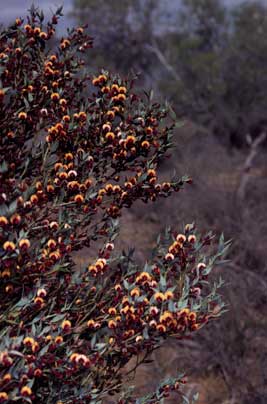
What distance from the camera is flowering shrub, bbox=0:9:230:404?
2.04 meters

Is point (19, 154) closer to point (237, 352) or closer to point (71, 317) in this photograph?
point (71, 317)

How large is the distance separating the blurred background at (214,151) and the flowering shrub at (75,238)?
13.0 inches

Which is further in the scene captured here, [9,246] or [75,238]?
[75,238]

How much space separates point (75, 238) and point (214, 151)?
42.0 feet

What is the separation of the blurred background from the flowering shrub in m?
0.33

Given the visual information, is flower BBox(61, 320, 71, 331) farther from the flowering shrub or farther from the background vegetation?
the background vegetation

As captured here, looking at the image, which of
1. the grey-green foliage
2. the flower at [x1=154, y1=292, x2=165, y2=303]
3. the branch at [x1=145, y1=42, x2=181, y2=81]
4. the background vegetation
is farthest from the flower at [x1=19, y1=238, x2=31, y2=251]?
the grey-green foliage

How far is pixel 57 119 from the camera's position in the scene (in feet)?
7.90

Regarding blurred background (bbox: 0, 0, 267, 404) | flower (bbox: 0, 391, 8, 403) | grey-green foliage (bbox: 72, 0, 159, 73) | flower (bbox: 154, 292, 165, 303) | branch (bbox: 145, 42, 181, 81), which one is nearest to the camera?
flower (bbox: 0, 391, 8, 403)

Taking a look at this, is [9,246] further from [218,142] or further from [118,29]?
[118,29]

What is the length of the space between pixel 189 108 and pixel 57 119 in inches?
592

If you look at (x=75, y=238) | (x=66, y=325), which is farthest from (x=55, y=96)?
(x=66, y=325)

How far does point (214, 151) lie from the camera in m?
15.0

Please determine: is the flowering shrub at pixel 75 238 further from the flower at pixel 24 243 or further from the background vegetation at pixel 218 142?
the background vegetation at pixel 218 142
